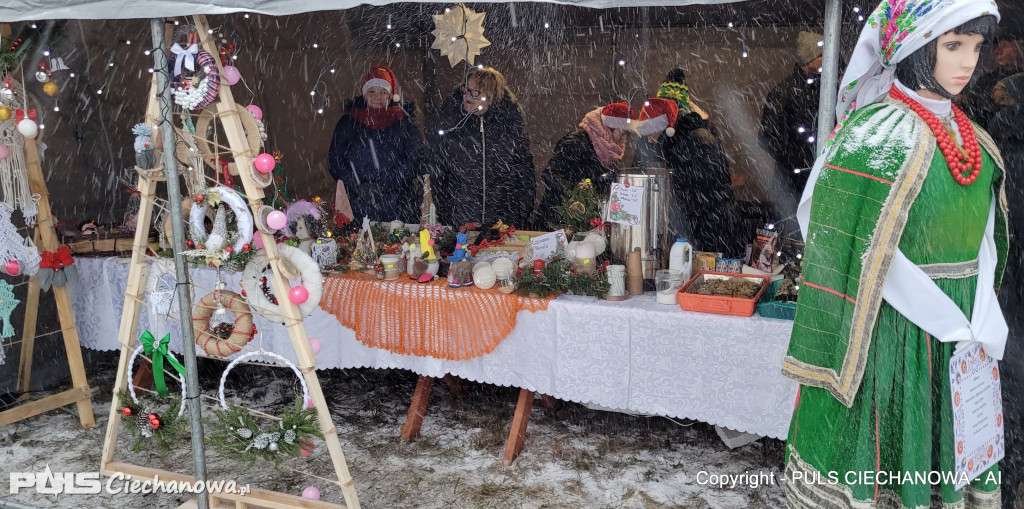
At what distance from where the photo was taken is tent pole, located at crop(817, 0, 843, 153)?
2.37 meters

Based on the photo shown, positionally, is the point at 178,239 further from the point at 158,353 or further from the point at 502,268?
the point at 502,268

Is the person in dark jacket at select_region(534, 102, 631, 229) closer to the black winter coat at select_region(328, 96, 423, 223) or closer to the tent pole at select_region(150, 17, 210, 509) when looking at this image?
the black winter coat at select_region(328, 96, 423, 223)

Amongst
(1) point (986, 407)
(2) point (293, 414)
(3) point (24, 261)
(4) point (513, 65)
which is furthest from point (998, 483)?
(4) point (513, 65)

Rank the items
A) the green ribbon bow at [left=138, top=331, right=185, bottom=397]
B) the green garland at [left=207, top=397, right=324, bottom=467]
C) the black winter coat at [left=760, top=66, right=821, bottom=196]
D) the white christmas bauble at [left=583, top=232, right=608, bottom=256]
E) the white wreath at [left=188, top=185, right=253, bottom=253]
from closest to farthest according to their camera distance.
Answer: the white wreath at [left=188, top=185, right=253, bottom=253]
the green garland at [left=207, top=397, right=324, bottom=467]
the green ribbon bow at [left=138, top=331, right=185, bottom=397]
the white christmas bauble at [left=583, top=232, right=608, bottom=256]
the black winter coat at [left=760, top=66, right=821, bottom=196]

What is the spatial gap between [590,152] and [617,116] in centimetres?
30

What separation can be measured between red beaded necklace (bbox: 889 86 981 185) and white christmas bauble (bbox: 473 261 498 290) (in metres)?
1.88

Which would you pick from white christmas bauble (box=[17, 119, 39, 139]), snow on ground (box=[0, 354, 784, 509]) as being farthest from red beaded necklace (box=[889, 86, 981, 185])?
white christmas bauble (box=[17, 119, 39, 139])

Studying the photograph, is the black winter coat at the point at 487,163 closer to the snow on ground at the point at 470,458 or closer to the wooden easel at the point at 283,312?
the snow on ground at the point at 470,458

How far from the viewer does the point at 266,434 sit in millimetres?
2844

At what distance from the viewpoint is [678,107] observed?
4812mm

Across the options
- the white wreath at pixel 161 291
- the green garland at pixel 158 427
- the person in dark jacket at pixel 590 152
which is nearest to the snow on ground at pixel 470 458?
the green garland at pixel 158 427

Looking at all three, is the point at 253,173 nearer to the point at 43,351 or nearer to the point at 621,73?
the point at 43,351

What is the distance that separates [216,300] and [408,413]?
127 centimetres

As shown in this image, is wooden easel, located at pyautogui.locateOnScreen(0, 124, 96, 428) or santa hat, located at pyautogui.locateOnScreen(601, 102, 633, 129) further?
santa hat, located at pyautogui.locateOnScreen(601, 102, 633, 129)
